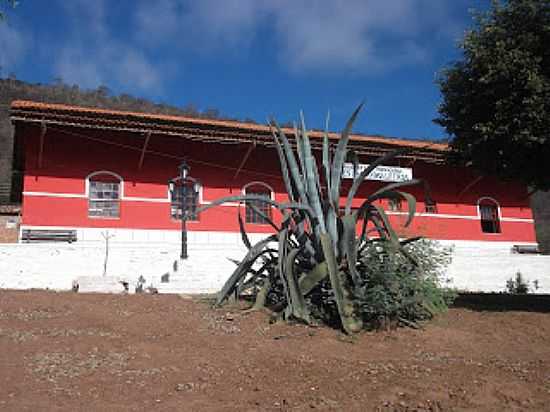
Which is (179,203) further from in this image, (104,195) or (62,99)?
(62,99)

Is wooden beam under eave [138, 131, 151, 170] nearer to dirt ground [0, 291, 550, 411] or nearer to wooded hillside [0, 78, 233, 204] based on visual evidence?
dirt ground [0, 291, 550, 411]

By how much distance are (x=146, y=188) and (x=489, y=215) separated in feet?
45.3

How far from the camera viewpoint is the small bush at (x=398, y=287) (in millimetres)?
7320

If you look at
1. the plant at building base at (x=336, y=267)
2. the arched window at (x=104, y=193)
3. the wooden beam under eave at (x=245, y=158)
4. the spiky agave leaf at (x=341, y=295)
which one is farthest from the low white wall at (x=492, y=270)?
the arched window at (x=104, y=193)

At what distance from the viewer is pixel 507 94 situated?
1036 cm

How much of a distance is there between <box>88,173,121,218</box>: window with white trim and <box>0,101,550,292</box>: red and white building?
32 millimetres

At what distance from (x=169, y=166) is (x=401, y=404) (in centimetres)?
1451

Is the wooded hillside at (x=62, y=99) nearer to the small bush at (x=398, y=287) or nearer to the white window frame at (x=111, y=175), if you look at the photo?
the white window frame at (x=111, y=175)

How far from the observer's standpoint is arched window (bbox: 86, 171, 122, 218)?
17.3m

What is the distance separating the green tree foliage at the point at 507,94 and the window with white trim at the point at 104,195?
10827 millimetres

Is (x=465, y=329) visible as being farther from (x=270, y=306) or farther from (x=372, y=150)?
(x=372, y=150)

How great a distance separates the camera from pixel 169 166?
1830 cm

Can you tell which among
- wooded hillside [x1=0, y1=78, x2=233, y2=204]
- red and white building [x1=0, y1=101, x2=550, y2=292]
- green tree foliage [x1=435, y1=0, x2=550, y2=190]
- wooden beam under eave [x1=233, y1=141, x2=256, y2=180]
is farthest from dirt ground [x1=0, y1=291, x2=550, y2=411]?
wooded hillside [x1=0, y1=78, x2=233, y2=204]

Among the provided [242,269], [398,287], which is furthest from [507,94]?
[242,269]
